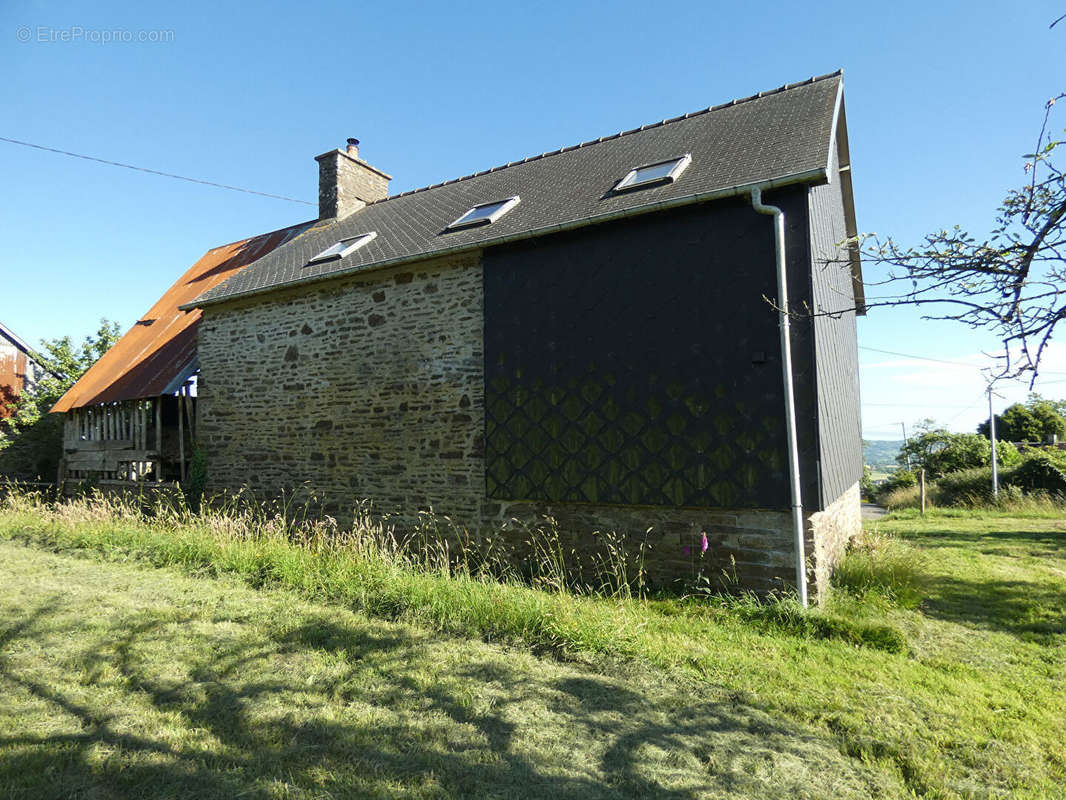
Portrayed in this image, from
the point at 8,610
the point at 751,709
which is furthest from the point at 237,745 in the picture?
the point at 8,610

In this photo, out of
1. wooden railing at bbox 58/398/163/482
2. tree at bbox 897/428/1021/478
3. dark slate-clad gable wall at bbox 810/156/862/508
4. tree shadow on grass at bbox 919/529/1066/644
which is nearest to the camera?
tree shadow on grass at bbox 919/529/1066/644

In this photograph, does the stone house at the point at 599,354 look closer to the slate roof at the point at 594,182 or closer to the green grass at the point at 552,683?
the slate roof at the point at 594,182

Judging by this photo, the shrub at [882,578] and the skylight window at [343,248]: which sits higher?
the skylight window at [343,248]

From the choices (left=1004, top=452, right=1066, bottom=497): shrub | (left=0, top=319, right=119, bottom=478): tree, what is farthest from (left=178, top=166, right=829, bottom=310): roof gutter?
(left=1004, top=452, right=1066, bottom=497): shrub

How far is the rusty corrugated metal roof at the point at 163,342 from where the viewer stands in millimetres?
11423

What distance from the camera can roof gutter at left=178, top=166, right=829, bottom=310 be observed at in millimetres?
5887

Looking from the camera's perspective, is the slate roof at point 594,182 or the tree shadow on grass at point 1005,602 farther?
the slate roof at point 594,182

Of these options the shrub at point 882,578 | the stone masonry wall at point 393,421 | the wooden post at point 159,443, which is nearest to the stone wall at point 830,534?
the stone masonry wall at point 393,421

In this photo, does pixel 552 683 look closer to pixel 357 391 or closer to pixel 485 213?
pixel 357 391

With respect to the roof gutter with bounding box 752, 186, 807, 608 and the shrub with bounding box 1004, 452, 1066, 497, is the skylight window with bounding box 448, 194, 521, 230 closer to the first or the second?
the roof gutter with bounding box 752, 186, 807, 608

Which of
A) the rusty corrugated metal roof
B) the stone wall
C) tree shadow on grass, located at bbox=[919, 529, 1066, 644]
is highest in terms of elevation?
the rusty corrugated metal roof

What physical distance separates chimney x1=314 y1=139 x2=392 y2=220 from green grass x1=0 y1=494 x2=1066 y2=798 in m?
8.67

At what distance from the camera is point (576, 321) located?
23.7ft

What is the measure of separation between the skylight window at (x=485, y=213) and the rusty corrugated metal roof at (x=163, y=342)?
5991mm
